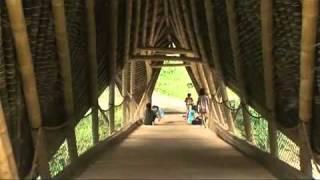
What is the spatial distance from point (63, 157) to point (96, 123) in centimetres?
145

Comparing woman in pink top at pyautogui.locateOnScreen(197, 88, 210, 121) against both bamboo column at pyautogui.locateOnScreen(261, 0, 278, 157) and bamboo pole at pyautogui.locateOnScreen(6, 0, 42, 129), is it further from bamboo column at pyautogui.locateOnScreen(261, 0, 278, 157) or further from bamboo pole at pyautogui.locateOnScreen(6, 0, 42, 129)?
bamboo pole at pyautogui.locateOnScreen(6, 0, 42, 129)

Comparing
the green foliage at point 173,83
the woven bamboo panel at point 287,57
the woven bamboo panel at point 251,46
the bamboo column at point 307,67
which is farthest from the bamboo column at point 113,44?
the green foliage at point 173,83

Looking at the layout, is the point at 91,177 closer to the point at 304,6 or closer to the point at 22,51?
the point at 22,51

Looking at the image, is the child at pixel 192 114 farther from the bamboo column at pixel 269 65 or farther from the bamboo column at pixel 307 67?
the bamboo column at pixel 307 67

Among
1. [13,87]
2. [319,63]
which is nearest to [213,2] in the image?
[319,63]

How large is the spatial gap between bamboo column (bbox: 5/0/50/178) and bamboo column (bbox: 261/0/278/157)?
8.76ft

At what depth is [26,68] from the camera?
589cm

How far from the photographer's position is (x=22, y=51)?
570 centimetres

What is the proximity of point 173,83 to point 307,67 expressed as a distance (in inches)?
1108

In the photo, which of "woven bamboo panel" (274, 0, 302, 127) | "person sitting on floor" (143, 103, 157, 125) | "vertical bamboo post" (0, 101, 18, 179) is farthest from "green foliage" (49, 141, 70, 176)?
"person sitting on floor" (143, 103, 157, 125)

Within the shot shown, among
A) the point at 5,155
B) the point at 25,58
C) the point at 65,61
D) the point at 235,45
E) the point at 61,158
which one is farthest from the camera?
the point at 235,45

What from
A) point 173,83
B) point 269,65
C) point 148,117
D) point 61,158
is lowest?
point 173,83

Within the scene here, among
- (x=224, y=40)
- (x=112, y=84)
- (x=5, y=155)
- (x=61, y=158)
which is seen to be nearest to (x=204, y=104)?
(x=112, y=84)

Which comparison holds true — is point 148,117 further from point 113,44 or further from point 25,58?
point 25,58
